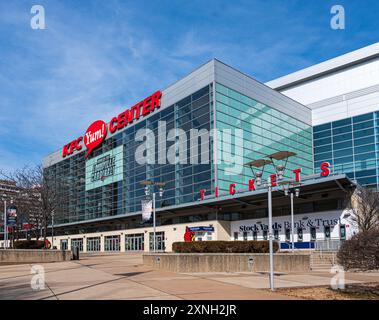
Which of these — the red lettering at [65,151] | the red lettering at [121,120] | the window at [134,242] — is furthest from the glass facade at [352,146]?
the red lettering at [65,151]

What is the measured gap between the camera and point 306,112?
63250mm

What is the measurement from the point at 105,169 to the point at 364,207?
144 ft

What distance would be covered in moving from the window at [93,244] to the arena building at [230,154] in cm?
34

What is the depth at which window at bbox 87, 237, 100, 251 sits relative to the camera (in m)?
73.1

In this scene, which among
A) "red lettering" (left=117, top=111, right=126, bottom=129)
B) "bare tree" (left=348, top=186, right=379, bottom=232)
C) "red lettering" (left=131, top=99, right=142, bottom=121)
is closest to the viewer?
"bare tree" (left=348, top=186, right=379, bottom=232)

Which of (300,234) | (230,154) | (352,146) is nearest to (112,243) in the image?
(230,154)

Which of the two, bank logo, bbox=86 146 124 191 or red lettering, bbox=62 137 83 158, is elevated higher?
red lettering, bbox=62 137 83 158

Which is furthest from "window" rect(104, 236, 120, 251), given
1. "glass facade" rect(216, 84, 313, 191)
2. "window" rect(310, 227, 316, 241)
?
"window" rect(310, 227, 316, 241)

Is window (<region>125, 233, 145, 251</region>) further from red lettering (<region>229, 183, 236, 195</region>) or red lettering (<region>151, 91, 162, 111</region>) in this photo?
red lettering (<region>229, 183, 236, 195</region>)

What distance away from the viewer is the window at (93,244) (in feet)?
240

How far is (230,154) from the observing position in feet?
155

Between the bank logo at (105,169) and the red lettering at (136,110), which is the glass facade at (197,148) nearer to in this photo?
the bank logo at (105,169)
